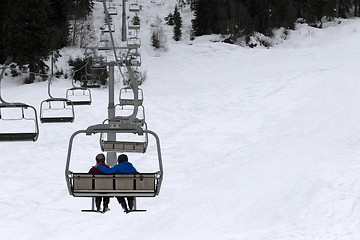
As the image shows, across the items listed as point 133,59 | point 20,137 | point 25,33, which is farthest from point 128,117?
point 25,33

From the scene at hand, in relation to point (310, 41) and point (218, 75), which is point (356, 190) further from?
point (310, 41)

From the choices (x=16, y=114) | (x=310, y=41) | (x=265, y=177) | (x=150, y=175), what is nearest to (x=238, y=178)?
(x=265, y=177)

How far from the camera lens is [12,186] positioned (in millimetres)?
14766

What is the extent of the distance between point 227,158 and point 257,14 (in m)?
31.3

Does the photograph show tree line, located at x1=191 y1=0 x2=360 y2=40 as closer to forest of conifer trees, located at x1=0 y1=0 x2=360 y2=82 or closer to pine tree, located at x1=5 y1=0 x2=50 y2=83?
forest of conifer trees, located at x1=0 y1=0 x2=360 y2=82

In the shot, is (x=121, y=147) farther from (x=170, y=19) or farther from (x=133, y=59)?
(x=170, y=19)

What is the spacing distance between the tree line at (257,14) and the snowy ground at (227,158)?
10516 mm

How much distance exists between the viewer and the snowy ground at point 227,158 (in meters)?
11.5

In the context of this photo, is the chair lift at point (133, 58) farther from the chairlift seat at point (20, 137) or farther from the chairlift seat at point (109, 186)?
the chairlift seat at point (109, 186)

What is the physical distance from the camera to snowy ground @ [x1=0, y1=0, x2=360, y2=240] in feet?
37.9

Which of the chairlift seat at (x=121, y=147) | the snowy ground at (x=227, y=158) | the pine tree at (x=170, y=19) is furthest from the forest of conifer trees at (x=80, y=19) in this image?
the chairlift seat at (x=121, y=147)

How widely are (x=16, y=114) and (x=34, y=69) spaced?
7.57 metres

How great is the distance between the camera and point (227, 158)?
17.6 meters

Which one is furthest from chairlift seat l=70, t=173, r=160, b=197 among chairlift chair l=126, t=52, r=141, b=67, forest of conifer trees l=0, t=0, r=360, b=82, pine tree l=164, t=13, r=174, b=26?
pine tree l=164, t=13, r=174, b=26
